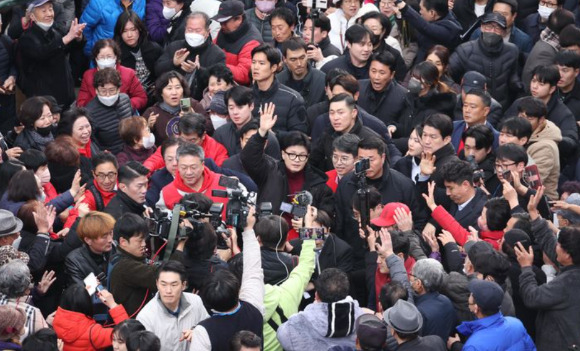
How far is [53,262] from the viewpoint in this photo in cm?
962

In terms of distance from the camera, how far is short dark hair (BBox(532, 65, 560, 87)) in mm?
11672

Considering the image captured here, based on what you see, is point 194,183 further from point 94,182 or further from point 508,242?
point 508,242

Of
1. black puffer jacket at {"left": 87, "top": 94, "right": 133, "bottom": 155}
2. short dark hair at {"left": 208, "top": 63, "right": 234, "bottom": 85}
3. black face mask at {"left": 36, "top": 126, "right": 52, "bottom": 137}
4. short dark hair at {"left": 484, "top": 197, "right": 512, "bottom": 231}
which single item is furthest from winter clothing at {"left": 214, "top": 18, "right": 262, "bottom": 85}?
short dark hair at {"left": 484, "top": 197, "right": 512, "bottom": 231}

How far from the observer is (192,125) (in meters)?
10.8

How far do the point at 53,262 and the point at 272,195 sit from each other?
1.95 meters

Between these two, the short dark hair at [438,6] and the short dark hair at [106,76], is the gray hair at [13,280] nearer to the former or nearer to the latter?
the short dark hair at [106,76]

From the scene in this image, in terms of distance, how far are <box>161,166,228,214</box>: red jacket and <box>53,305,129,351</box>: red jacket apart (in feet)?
5.81

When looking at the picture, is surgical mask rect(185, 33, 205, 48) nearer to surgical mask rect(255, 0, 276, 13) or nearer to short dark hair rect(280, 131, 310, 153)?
surgical mask rect(255, 0, 276, 13)

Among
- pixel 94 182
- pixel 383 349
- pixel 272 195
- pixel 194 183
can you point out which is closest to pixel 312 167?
pixel 272 195

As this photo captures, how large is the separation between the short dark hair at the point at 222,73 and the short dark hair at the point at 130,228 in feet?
10.9

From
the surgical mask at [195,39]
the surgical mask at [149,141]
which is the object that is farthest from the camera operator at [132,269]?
the surgical mask at [195,39]

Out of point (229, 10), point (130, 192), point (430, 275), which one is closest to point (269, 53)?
point (229, 10)

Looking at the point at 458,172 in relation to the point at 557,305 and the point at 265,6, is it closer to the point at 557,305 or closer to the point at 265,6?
the point at 557,305

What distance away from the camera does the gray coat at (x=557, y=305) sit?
8.41m
